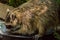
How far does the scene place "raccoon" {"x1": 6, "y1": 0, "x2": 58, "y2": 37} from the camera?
8.68 ft

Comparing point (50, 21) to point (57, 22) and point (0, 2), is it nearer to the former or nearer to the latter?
point (57, 22)

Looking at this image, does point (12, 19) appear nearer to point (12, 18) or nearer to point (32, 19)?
point (12, 18)

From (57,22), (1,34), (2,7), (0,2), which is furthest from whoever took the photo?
(0,2)

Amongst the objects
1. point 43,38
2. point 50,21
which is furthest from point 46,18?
point 43,38

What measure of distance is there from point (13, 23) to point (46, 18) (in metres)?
0.37

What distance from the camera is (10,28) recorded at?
2686 millimetres

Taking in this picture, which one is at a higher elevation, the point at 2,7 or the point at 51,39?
the point at 2,7

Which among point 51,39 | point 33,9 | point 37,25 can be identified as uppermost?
point 33,9

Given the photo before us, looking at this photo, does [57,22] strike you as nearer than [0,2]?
Yes

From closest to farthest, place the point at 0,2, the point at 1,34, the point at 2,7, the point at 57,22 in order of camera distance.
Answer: the point at 1,34, the point at 57,22, the point at 2,7, the point at 0,2

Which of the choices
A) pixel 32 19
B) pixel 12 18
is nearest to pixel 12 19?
pixel 12 18

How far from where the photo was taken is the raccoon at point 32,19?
2.65 m

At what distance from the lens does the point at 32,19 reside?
8.74 feet

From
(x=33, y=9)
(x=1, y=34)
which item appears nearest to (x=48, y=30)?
(x=33, y=9)
